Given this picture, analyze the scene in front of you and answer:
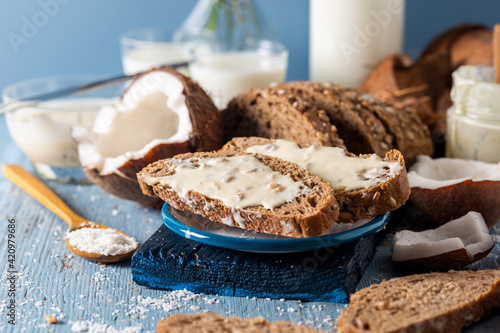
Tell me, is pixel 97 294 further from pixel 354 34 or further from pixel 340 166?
pixel 354 34

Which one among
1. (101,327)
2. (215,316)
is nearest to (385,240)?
(215,316)

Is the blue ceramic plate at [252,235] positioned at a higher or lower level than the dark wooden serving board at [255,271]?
higher

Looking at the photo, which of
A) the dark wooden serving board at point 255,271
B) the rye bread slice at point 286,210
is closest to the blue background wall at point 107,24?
the rye bread slice at point 286,210

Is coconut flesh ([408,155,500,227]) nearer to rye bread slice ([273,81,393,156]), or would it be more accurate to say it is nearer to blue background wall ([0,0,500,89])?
rye bread slice ([273,81,393,156])

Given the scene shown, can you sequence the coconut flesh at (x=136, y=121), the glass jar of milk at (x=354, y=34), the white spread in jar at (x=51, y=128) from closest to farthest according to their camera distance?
1. the coconut flesh at (x=136, y=121)
2. the white spread in jar at (x=51, y=128)
3. the glass jar of milk at (x=354, y=34)

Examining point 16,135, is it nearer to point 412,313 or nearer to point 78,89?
point 78,89

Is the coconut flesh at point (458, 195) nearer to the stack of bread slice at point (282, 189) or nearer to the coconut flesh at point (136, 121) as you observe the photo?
the stack of bread slice at point (282, 189)

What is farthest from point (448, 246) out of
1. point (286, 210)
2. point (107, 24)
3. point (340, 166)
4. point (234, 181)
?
point (107, 24)
